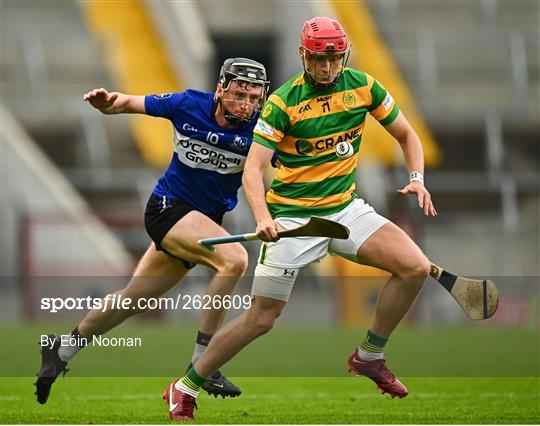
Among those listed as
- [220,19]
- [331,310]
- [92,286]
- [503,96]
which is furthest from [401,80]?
[92,286]

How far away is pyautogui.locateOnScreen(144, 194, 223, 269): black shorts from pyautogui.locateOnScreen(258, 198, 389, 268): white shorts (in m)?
0.79

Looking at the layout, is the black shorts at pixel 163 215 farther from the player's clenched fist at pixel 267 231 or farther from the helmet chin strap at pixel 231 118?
the player's clenched fist at pixel 267 231

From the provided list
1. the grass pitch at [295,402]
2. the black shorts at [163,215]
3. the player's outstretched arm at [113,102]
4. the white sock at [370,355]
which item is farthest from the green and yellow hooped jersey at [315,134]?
the grass pitch at [295,402]

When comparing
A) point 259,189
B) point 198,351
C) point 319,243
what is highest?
point 259,189

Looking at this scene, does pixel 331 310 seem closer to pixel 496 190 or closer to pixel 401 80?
pixel 496 190

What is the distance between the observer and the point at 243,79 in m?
7.11

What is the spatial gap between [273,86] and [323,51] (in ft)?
47.8

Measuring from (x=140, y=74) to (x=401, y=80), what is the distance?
4425mm

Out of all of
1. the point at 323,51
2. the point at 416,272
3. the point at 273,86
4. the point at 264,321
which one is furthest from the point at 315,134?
the point at 273,86

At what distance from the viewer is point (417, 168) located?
271 inches

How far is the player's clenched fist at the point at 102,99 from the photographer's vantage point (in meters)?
7.08

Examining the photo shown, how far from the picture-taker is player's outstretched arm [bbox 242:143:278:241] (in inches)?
251

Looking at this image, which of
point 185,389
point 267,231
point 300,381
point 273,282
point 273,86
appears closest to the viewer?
point 267,231

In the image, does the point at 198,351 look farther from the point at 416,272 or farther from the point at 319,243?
the point at 416,272
